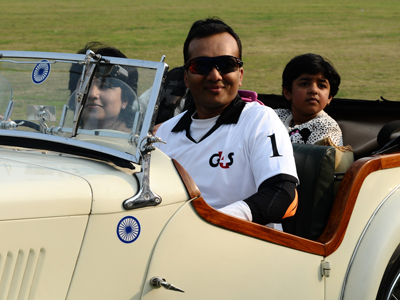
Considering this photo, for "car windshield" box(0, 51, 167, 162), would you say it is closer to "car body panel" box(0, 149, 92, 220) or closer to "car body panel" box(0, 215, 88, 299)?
"car body panel" box(0, 149, 92, 220)

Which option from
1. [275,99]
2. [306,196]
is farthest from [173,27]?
[306,196]

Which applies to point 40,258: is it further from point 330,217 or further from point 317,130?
point 317,130

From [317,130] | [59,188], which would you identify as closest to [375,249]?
[317,130]

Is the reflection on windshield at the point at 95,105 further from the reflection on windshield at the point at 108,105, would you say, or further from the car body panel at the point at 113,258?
the car body panel at the point at 113,258

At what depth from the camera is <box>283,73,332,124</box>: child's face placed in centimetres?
352

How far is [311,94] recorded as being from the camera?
3.52 meters

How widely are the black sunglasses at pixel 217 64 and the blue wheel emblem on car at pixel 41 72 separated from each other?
0.65m

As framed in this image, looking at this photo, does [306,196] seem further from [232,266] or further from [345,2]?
[345,2]

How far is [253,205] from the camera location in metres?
2.05

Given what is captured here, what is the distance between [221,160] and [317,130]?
1.29 metres

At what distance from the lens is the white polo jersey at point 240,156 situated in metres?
2.19

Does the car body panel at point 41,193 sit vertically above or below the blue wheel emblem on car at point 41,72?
below

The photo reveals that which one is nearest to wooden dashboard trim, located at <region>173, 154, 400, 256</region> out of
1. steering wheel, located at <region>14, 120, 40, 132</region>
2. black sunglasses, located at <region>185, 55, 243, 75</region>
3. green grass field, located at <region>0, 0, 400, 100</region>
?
steering wheel, located at <region>14, 120, 40, 132</region>

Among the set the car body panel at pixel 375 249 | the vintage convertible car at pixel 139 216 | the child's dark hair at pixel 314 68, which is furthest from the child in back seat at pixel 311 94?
the car body panel at pixel 375 249
